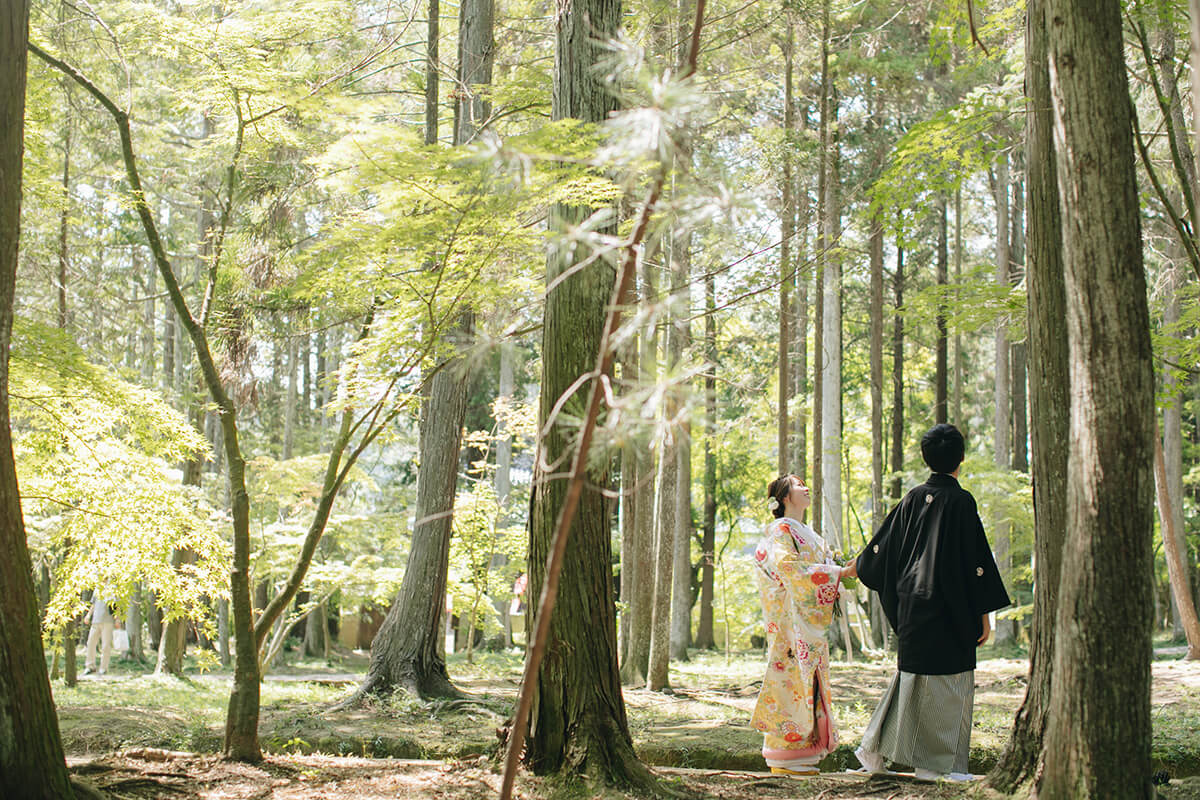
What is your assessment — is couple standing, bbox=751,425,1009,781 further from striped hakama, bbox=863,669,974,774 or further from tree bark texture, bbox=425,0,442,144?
tree bark texture, bbox=425,0,442,144

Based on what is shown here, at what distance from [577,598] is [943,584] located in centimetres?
190

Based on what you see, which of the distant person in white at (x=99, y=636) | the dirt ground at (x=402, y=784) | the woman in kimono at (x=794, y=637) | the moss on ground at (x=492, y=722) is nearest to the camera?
the dirt ground at (x=402, y=784)

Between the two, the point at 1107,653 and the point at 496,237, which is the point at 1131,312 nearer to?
the point at 1107,653

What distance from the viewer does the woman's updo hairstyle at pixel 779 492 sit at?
5441 mm

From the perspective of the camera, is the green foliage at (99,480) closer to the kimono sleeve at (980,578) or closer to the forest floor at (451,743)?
the forest floor at (451,743)

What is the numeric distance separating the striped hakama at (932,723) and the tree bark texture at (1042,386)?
1.80 feet

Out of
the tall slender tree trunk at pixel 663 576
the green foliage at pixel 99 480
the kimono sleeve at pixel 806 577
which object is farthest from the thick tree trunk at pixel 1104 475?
the tall slender tree trunk at pixel 663 576

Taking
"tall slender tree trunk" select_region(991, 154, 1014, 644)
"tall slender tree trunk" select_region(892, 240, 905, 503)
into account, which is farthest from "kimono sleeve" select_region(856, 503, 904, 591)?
"tall slender tree trunk" select_region(892, 240, 905, 503)

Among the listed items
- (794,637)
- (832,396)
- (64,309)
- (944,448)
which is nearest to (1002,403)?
(832,396)

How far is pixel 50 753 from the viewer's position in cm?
346

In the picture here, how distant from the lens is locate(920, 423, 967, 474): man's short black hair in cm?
482

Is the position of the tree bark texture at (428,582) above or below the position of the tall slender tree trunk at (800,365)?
below

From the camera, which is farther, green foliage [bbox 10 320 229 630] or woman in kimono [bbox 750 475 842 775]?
green foliage [bbox 10 320 229 630]

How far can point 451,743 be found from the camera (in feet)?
20.7
